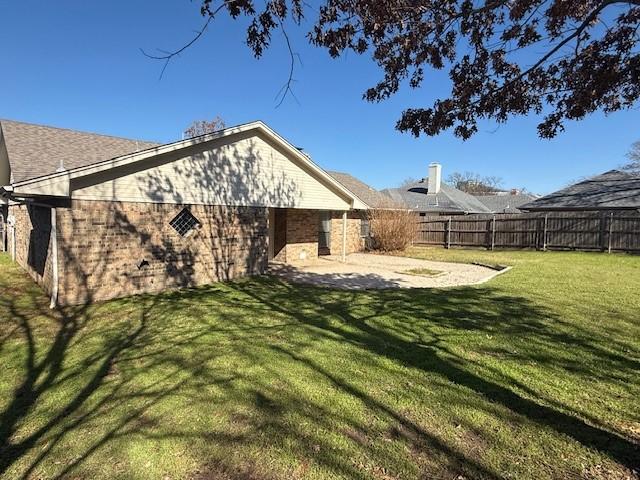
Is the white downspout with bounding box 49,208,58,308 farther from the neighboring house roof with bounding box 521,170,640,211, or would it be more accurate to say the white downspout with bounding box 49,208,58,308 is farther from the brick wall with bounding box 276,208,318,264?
the neighboring house roof with bounding box 521,170,640,211

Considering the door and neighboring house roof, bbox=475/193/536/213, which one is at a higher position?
neighboring house roof, bbox=475/193/536/213

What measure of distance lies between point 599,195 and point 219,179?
886 inches

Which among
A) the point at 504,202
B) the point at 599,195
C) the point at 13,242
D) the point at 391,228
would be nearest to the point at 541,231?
the point at 599,195

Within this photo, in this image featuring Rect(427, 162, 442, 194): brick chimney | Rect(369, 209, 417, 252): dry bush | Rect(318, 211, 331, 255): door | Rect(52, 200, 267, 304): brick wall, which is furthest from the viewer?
Rect(427, 162, 442, 194): brick chimney

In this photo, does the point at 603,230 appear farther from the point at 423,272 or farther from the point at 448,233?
the point at 423,272

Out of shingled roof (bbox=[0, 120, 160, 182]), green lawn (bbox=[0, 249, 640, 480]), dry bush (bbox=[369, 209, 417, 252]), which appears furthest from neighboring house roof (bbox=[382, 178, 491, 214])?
green lawn (bbox=[0, 249, 640, 480])

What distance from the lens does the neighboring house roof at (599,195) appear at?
68.8ft

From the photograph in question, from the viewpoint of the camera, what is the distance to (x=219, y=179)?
10.8m

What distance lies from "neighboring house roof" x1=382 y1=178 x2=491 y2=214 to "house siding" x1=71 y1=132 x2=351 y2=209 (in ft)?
59.3

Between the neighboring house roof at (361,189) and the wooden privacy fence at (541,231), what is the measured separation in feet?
10.8

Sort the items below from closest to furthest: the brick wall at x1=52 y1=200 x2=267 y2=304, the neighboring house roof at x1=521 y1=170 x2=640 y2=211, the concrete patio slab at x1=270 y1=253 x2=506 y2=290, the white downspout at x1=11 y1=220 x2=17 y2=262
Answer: the brick wall at x1=52 y1=200 x2=267 y2=304
the concrete patio slab at x1=270 y1=253 x2=506 y2=290
the white downspout at x1=11 y1=220 x2=17 y2=262
the neighboring house roof at x1=521 y1=170 x2=640 y2=211

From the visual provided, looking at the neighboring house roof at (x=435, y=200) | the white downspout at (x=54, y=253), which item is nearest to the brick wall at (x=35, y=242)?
the white downspout at (x=54, y=253)

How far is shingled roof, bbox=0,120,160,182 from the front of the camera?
10688 millimetres

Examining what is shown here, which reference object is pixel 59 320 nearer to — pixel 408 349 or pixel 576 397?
pixel 408 349
